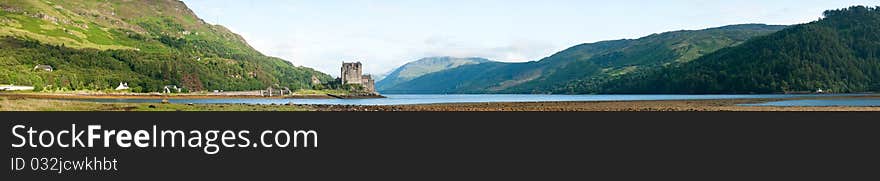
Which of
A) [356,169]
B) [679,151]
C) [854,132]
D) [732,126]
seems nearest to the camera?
[356,169]

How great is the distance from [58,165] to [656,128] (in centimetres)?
3261

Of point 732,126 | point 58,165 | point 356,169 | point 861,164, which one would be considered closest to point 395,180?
point 356,169

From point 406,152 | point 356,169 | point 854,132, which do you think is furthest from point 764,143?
point 356,169

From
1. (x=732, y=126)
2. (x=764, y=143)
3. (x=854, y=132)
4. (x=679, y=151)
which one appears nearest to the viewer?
(x=679, y=151)

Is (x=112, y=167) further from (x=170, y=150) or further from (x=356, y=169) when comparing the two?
(x=356, y=169)

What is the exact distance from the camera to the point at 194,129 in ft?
108

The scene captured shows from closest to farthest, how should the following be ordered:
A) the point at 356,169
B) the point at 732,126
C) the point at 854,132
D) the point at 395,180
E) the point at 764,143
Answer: the point at 395,180 → the point at 356,169 → the point at 764,143 → the point at 854,132 → the point at 732,126

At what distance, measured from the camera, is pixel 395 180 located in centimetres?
2953

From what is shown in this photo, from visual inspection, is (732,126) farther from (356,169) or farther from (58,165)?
(58,165)

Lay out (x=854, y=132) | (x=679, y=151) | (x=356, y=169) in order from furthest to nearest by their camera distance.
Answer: (x=854, y=132), (x=679, y=151), (x=356, y=169)

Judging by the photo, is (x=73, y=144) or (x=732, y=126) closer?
(x=73, y=144)

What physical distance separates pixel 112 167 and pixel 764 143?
31.1 m

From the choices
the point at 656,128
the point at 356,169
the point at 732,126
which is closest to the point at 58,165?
the point at 356,169

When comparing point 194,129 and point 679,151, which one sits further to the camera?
point 679,151
